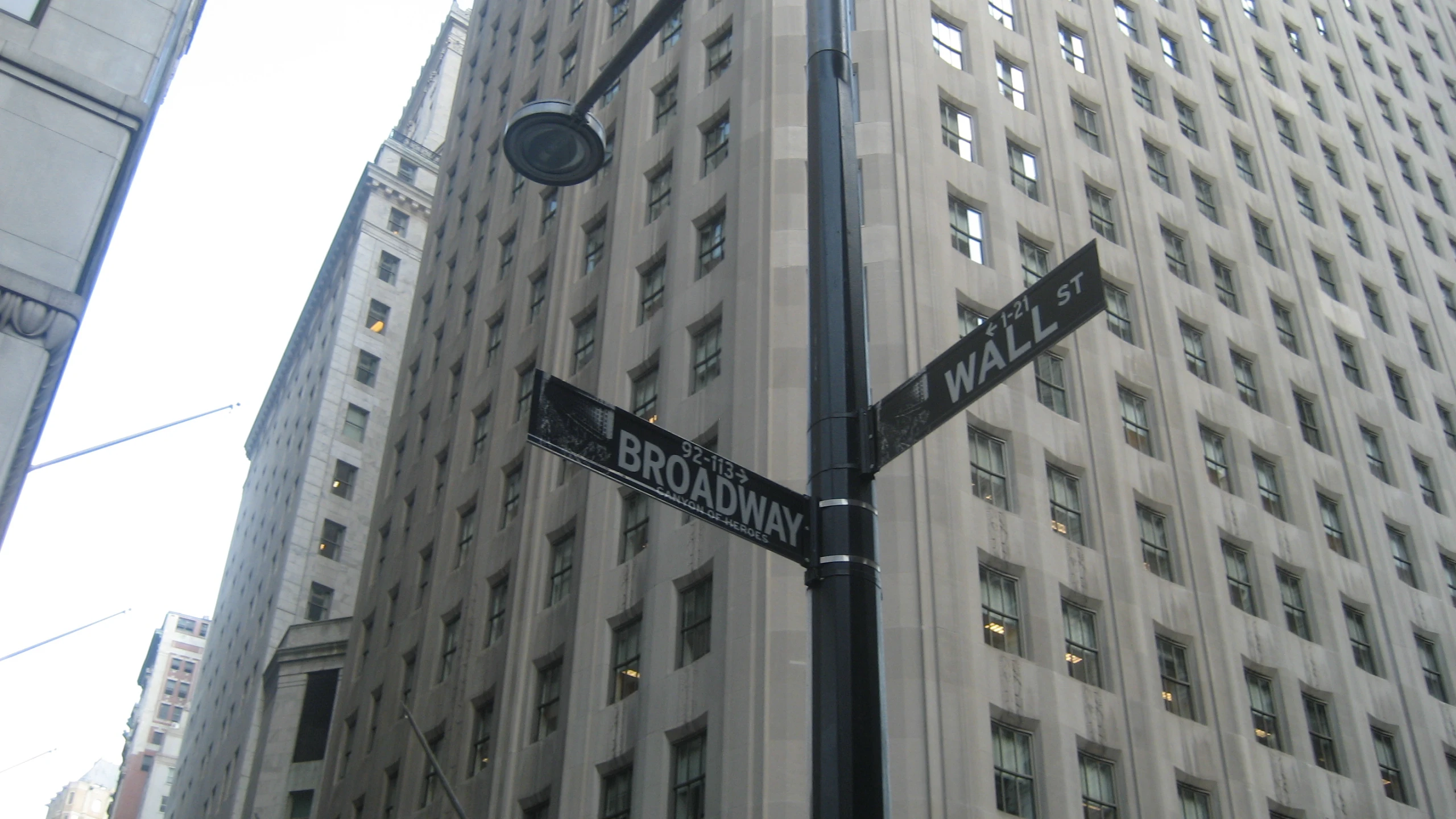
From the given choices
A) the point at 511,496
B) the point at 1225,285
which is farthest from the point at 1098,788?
the point at 1225,285

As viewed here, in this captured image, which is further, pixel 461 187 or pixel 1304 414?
pixel 461 187

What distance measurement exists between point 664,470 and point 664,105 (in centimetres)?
3569

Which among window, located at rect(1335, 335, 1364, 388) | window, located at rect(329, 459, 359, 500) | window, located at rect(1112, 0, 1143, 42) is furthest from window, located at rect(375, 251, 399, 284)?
window, located at rect(1335, 335, 1364, 388)

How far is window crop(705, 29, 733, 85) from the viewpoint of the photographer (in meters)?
39.2

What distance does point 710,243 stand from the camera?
35906mm

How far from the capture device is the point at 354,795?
42.4 meters

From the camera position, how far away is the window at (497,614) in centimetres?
3716

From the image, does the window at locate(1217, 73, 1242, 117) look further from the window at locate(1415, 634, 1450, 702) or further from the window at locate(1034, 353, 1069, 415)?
the window at locate(1415, 634, 1450, 702)

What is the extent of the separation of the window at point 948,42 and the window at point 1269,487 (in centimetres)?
1494

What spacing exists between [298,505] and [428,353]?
20.3m

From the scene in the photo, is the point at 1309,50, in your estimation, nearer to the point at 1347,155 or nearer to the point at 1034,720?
the point at 1347,155

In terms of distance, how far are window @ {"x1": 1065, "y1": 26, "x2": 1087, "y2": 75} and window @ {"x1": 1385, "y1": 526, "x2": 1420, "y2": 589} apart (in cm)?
1804

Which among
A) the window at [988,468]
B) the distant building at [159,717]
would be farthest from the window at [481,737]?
the distant building at [159,717]

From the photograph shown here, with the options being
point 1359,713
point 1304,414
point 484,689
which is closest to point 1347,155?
point 1304,414
